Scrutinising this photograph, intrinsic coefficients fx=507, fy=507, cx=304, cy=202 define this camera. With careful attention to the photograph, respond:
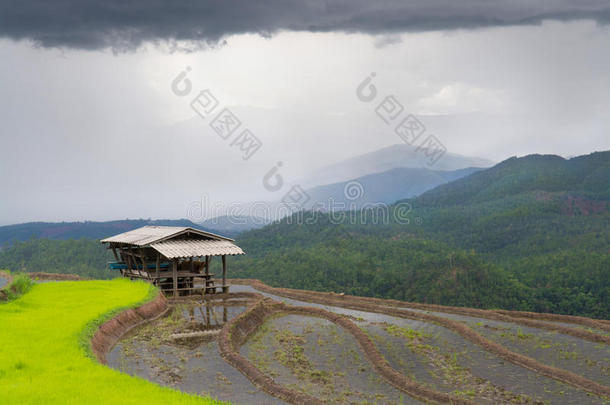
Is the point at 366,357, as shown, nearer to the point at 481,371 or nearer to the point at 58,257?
the point at 481,371

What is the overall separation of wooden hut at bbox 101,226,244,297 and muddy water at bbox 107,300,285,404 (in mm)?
4935

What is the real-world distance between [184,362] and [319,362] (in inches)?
153

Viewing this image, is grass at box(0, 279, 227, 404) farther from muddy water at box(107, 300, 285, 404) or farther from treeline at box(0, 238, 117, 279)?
treeline at box(0, 238, 117, 279)

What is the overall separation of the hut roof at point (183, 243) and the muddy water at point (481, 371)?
832 centimetres

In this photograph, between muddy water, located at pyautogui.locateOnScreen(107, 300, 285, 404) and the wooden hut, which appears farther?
the wooden hut

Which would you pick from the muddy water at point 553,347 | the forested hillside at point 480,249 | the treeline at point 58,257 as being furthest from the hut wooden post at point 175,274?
Answer: the treeline at point 58,257

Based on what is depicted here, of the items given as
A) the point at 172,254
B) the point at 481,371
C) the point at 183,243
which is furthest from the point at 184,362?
the point at 183,243

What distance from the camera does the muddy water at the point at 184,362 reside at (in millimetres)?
11953

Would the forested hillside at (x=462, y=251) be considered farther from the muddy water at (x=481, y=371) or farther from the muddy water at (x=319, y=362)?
the muddy water at (x=319, y=362)

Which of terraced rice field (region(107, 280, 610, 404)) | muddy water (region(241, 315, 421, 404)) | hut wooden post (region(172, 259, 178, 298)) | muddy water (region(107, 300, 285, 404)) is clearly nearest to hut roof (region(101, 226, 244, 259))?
hut wooden post (region(172, 259, 178, 298))

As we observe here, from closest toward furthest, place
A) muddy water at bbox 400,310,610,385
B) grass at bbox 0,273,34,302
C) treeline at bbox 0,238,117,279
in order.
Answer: muddy water at bbox 400,310,610,385 < grass at bbox 0,273,34,302 < treeline at bbox 0,238,117,279

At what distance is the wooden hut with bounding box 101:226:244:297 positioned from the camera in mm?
23859

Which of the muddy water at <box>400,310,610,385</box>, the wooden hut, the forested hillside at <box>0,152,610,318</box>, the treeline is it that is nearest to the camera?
the muddy water at <box>400,310,610,385</box>

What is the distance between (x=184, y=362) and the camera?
14125 millimetres
